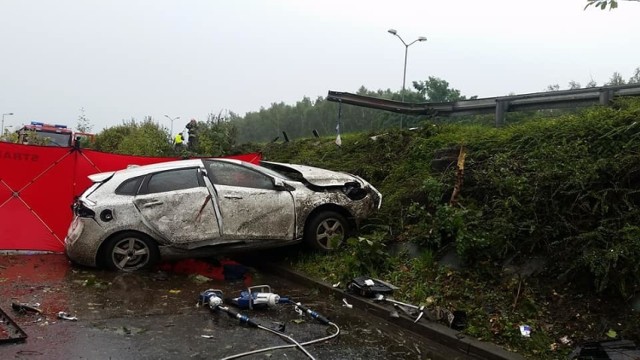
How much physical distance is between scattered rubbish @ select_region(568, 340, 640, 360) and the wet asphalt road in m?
1.11

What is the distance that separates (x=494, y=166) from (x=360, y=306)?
291 centimetres

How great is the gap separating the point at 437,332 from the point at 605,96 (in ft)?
20.8

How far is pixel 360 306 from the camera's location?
6488 millimetres

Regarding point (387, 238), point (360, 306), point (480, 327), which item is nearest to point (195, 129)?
point (387, 238)

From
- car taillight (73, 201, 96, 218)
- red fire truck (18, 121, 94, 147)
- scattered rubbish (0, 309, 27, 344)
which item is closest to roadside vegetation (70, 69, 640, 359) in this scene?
car taillight (73, 201, 96, 218)

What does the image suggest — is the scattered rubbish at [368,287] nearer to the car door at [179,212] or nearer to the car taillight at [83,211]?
the car door at [179,212]

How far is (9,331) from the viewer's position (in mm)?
4957

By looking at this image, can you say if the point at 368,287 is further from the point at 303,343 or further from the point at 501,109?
the point at 501,109

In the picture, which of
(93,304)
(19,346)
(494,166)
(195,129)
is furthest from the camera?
(195,129)

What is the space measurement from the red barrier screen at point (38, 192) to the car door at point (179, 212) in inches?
94.8

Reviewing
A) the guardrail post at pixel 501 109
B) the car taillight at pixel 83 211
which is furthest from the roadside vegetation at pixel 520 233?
the car taillight at pixel 83 211

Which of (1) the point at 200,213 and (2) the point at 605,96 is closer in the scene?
(1) the point at 200,213

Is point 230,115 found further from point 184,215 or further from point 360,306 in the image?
point 360,306

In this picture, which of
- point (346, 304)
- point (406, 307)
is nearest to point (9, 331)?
point (346, 304)
